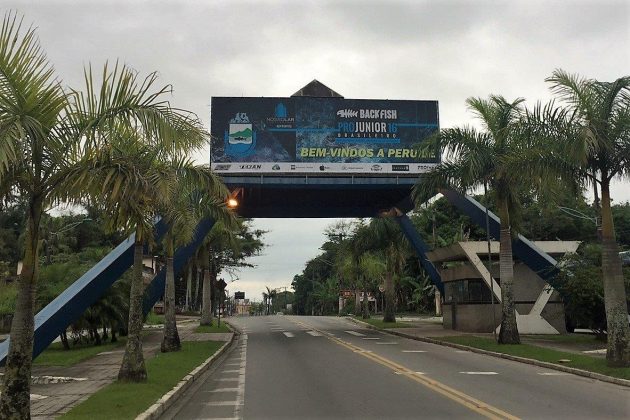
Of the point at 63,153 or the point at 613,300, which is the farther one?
the point at 613,300

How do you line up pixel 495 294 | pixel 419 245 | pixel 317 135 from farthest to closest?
pixel 419 245, pixel 317 135, pixel 495 294

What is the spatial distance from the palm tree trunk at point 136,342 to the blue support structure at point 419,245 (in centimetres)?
2422

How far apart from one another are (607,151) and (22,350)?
1395 cm

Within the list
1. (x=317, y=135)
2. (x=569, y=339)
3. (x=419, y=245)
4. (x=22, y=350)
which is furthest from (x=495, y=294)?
(x=22, y=350)

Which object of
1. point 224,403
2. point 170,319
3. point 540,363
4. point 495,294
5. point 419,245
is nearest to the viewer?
point 224,403

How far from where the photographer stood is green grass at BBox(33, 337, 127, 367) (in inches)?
724

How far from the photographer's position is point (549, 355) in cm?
1780

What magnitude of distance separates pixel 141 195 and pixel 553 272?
22.0 meters

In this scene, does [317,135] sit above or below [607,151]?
above

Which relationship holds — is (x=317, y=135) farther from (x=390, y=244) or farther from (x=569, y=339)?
(x=569, y=339)

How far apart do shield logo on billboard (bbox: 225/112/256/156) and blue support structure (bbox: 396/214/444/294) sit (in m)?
11.3

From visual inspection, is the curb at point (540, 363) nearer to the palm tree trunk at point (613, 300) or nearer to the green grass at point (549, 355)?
the green grass at point (549, 355)

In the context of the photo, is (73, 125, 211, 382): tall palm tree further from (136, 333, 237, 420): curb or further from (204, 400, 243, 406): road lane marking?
(204, 400, 243, 406): road lane marking

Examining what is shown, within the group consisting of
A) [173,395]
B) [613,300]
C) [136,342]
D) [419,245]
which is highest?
[419,245]
